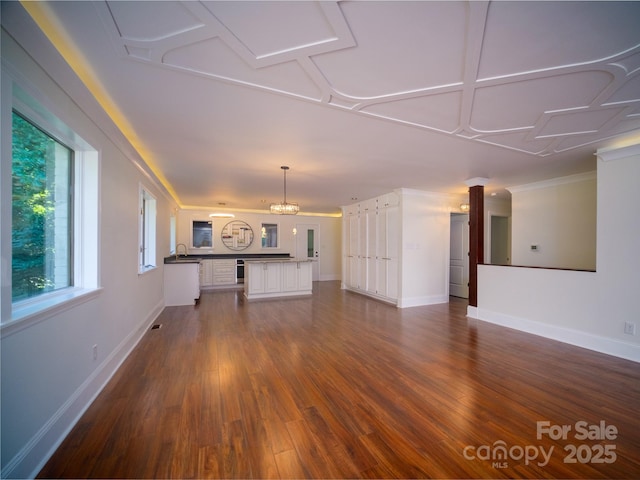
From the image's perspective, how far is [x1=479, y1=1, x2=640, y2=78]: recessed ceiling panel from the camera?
136 centimetres

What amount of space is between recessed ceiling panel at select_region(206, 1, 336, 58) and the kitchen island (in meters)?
5.27

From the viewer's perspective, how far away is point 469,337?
378 centimetres

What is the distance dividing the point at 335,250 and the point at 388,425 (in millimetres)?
8335

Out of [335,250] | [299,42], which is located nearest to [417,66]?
[299,42]

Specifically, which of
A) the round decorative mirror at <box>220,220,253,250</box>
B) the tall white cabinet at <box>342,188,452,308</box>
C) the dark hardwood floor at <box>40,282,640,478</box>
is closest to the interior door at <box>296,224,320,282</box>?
the round decorative mirror at <box>220,220,253,250</box>

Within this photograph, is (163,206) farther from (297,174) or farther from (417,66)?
(417,66)

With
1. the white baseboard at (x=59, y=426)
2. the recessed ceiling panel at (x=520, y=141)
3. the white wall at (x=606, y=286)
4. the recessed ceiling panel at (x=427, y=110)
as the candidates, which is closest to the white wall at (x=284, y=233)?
the white baseboard at (x=59, y=426)

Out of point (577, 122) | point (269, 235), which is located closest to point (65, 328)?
point (577, 122)

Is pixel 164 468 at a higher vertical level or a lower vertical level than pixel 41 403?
lower

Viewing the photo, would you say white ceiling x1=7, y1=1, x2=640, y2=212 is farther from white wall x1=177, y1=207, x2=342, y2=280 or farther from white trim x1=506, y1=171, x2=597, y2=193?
white wall x1=177, y1=207, x2=342, y2=280

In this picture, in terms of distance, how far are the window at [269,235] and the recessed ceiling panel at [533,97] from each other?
757 cm

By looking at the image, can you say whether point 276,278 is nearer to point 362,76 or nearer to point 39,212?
point 39,212

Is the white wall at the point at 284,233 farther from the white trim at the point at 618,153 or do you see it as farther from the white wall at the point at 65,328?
the white trim at the point at 618,153

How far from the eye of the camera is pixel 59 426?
1.73 metres
